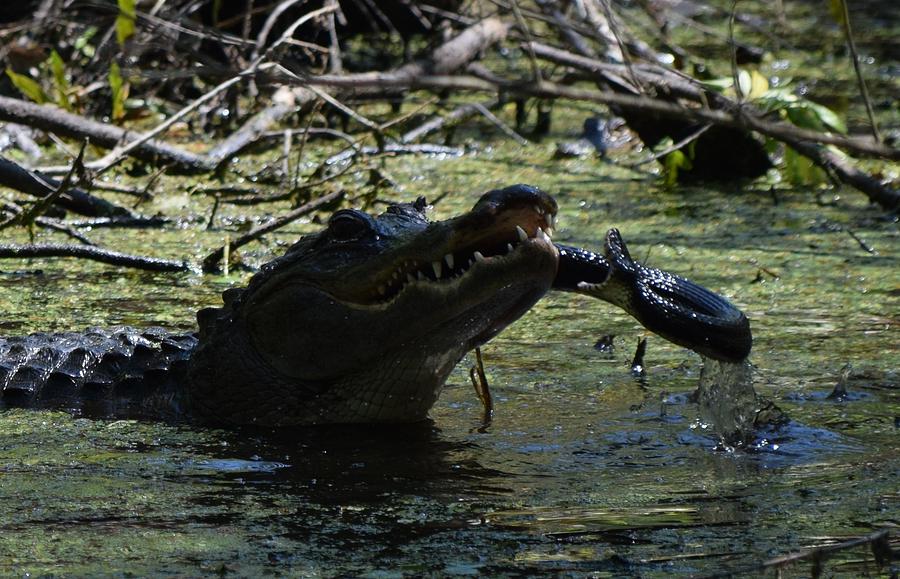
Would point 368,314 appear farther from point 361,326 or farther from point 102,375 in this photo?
point 102,375

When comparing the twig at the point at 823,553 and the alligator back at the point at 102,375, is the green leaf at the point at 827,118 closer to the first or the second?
the alligator back at the point at 102,375

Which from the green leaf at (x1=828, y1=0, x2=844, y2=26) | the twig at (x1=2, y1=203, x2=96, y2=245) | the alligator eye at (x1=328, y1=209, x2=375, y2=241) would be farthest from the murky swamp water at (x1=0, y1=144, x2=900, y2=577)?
the green leaf at (x1=828, y1=0, x2=844, y2=26)

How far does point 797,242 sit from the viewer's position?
5.97 meters

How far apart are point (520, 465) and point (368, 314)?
1.93ft

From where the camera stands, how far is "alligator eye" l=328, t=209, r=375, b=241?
3.70 m

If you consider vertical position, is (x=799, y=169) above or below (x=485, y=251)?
above

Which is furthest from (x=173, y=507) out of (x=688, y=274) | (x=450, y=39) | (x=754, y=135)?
(x=450, y=39)

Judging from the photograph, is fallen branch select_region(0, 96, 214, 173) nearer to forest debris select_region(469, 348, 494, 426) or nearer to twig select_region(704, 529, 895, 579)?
forest debris select_region(469, 348, 494, 426)

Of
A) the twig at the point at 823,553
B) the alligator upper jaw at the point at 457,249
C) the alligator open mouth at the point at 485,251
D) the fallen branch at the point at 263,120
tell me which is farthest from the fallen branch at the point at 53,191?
the twig at the point at 823,553

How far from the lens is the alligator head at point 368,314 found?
11.0 feet

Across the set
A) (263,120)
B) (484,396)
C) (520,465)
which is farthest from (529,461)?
(263,120)

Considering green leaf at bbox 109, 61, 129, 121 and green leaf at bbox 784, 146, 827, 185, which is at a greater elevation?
green leaf at bbox 109, 61, 129, 121

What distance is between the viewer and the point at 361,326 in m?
3.67

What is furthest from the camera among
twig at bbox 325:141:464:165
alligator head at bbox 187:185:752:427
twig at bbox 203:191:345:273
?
twig at bbox 325:141:464:165
